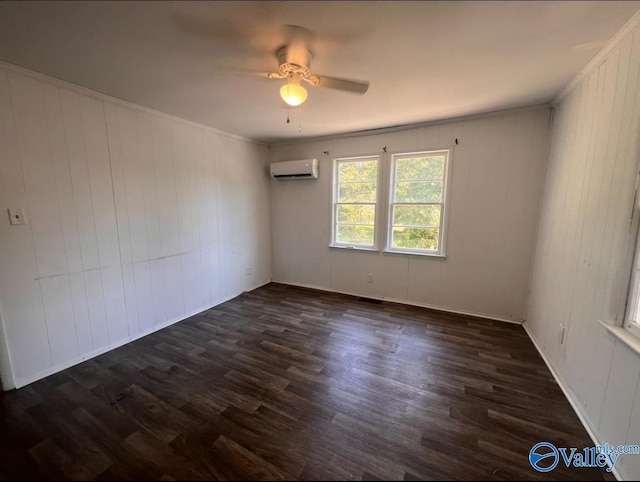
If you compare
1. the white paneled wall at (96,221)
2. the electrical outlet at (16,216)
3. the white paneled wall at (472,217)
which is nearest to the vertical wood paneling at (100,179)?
the white paneled wall at (96,221)

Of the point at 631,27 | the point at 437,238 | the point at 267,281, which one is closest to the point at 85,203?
the point at 267,281

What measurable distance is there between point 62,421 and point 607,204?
384 cm

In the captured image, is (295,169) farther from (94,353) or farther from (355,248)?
(94,353)

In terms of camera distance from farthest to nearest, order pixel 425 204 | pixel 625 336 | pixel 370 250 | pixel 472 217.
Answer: pixel 370 250 < pixel 425 204 < pixel 472 217 < pixel 625 336

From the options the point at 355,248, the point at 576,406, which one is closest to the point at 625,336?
the point at 576,406

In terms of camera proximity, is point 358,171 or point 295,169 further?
point 295,169

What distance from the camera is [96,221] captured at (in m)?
2.39

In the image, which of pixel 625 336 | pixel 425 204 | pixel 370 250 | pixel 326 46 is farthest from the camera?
pixel 370 250

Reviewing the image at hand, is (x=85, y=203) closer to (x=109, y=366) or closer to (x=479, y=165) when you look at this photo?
(x=109, y=366)

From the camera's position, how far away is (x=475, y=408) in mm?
1775

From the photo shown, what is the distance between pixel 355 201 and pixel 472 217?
1.59 meters

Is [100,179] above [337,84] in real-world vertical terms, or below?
below

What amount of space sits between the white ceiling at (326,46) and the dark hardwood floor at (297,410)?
2435 millimetres

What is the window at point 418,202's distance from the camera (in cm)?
335
